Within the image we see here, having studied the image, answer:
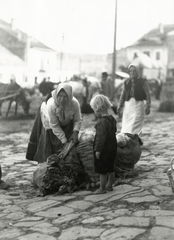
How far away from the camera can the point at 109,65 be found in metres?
16.8

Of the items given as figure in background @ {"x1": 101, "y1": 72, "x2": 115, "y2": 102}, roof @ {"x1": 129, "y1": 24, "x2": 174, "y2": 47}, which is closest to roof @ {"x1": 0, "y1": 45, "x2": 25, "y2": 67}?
figure in background @ {"x1": 101, "y1": 72, "x2": 115, "y2": 102}

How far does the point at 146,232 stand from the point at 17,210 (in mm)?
1568

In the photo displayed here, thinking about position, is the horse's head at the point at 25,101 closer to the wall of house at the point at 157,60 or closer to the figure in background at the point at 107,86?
the figure in background at the point at 107,86

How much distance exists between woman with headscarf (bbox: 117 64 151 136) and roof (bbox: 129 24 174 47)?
7.45m

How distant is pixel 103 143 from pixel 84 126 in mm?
7712

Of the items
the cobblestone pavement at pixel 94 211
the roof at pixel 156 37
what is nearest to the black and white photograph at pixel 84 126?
the cobblestone pavement at pixel 94 211

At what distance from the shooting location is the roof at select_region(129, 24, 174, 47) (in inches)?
650

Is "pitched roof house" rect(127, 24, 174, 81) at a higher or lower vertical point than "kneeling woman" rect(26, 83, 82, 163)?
higher

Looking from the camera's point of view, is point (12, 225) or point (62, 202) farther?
point (62, 202)

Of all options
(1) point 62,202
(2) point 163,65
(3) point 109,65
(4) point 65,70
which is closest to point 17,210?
(1) point 62,202

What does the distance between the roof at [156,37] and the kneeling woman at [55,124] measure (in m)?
9.93

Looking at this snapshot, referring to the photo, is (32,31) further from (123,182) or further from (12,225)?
(12,225)

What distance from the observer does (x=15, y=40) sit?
41.0 ft

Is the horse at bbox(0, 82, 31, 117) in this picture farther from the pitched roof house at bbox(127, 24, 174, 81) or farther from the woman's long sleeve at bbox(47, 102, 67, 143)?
the woman's long sleeve at bbox(47, 102, 67, 143)
